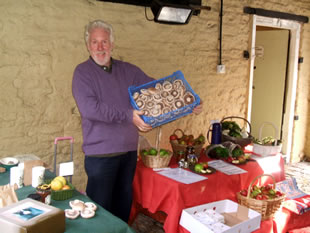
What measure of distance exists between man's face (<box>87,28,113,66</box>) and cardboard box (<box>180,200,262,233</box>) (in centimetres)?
128

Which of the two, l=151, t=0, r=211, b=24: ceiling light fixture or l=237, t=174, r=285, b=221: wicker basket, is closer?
l=237, t=174, r=285, b=221: wicker basket

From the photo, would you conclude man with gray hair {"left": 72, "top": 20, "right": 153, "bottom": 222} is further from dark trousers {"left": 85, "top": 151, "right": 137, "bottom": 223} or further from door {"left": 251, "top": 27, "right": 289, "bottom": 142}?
door {"left": 251, "top": 27, "right": 289, "bottom": 142}

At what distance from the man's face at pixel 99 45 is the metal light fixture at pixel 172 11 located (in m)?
0.70

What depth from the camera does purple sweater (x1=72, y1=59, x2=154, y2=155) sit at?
2.29 meters

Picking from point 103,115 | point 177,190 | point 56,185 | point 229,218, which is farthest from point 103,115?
point 229,218

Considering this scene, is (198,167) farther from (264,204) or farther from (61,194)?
(61,194)

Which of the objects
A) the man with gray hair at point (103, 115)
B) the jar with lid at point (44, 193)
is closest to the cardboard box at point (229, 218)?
the man with gray hair at point (103, 115)

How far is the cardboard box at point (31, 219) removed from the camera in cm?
131

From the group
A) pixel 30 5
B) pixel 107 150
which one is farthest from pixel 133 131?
pixel 30 5

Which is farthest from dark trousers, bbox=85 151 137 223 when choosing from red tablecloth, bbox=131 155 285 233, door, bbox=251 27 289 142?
door, bbox=251 27 289 142

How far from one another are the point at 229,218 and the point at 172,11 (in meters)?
1.86

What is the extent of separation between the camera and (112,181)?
2439 millimetres

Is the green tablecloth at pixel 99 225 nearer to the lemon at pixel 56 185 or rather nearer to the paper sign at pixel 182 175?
the lemon at pixel 56 185

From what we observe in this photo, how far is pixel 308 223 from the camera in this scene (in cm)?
273
